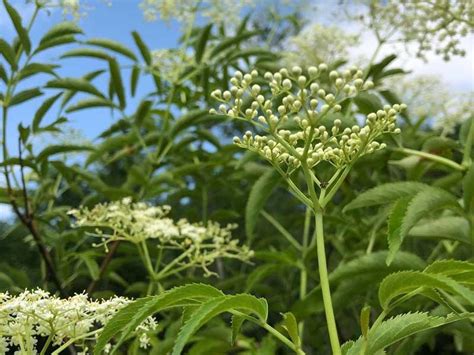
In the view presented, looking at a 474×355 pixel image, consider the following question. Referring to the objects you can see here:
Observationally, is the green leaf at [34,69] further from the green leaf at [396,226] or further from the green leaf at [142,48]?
the green leaf at [396,226]

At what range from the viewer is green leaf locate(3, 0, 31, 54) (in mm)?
2859

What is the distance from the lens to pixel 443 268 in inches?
50.8

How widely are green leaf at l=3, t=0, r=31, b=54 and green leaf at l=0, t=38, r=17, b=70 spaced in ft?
0.18

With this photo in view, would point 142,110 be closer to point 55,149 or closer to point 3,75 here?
point 55,149

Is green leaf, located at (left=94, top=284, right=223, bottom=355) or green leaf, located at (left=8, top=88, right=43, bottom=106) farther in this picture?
green leaf, located at (left=8, top=88, right=43, bottom=106)

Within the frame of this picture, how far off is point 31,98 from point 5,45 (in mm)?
242

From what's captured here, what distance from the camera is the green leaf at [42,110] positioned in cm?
319

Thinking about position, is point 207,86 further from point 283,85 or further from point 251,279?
point 283,85

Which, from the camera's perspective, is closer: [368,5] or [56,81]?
[56,81]

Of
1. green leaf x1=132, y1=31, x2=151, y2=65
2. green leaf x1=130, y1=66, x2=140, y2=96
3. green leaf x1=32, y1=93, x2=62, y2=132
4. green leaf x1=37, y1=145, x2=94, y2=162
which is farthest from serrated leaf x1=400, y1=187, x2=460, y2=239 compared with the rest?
green leaf x1=130, y1=66, x2=140, y2=96

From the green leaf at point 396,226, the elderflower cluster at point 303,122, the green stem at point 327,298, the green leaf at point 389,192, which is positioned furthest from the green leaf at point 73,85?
the green stem at point 327,298

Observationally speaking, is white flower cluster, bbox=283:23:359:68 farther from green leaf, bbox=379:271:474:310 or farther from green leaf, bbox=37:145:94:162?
green leaf, bbox=379:271:474:310

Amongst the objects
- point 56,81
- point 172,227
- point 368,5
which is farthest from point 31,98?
point 368,5

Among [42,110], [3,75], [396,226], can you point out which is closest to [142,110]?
[42,110]
